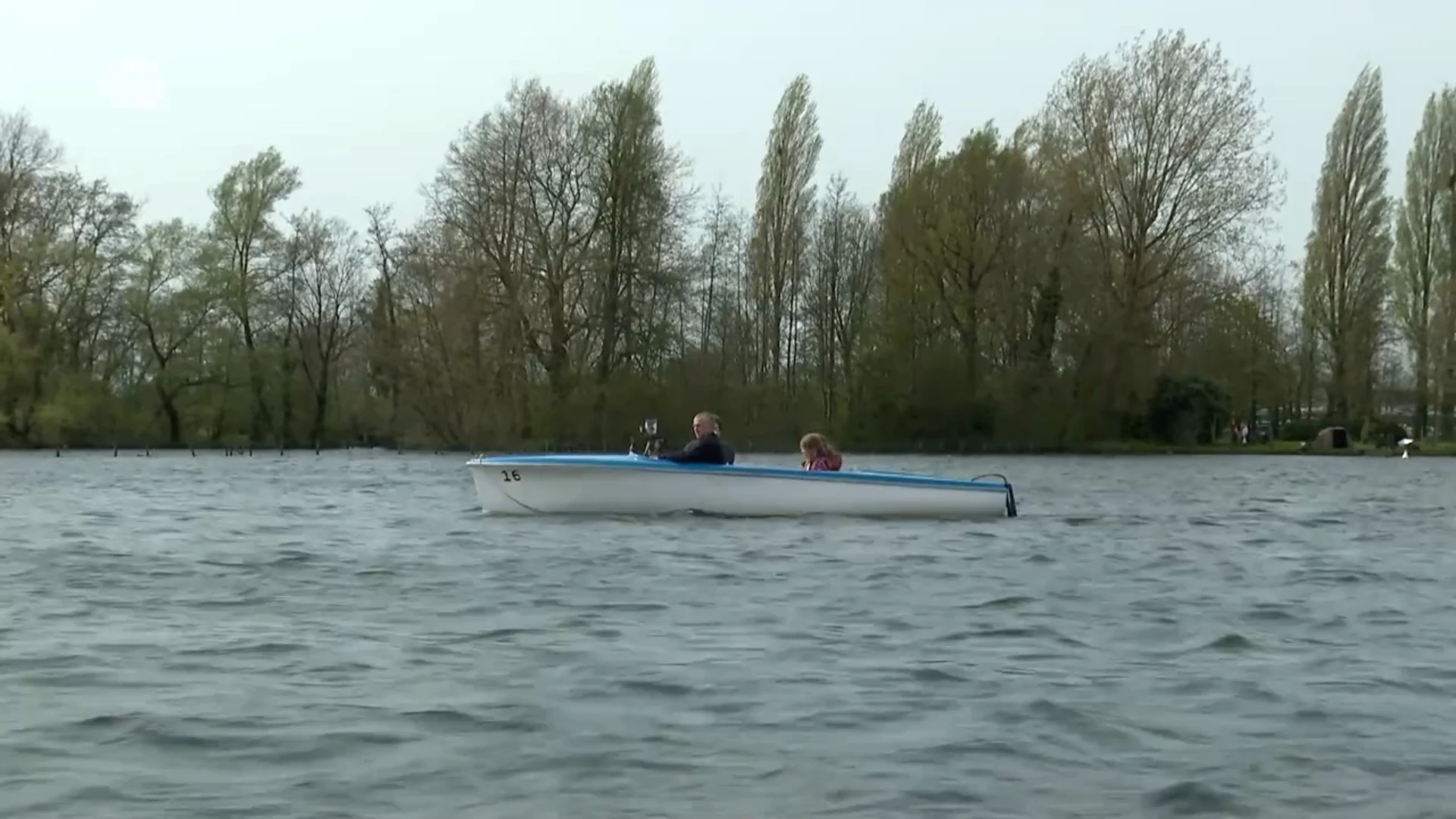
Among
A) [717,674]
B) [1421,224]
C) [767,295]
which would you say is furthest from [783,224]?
[717,674]

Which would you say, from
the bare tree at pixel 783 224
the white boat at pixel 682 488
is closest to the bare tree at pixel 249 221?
the bare tree at pixel 783 224

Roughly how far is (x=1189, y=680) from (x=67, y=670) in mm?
5970

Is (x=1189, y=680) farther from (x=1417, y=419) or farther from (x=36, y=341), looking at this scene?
(x=1417, y=419)

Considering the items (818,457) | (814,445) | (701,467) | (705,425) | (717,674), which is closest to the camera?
(717,674)

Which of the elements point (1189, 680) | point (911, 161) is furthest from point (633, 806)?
point (911, 161)

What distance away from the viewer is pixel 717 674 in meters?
9.55

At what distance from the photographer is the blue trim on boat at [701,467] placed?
20.5m

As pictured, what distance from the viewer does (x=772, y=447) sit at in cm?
5931

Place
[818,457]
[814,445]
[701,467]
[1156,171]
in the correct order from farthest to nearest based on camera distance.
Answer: [1156,171], [814,445], [818,457], [701,467]

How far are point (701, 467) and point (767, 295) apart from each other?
4354cm

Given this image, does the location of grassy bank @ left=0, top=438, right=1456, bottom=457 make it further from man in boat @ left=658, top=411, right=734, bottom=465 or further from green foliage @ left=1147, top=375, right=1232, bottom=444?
man in boat @ left=658, top=411, right=734, bottom=465

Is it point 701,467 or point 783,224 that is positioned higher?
point 783,224

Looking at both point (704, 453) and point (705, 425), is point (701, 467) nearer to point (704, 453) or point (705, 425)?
point (704, 453)

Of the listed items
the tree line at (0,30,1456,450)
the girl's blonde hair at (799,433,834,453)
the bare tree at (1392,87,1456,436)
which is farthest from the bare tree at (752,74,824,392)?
the girl's blonde hair at (799,433,834,453)
